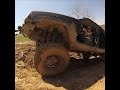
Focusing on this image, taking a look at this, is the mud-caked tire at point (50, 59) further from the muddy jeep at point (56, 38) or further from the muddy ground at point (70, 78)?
the muddy ground at point (70, 78)

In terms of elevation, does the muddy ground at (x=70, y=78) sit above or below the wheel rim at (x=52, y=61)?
below

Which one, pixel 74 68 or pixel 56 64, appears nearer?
pixel 56 64

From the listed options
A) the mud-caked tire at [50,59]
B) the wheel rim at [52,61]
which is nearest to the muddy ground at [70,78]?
the mud-caked tire at [50,59]

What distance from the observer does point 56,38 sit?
8.25 meters

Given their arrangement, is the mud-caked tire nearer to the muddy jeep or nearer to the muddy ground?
the muddy jeep

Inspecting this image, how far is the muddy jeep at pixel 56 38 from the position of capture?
782 cm

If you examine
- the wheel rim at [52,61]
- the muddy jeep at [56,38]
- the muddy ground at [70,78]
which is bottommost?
the muddy ground at [70,78]
